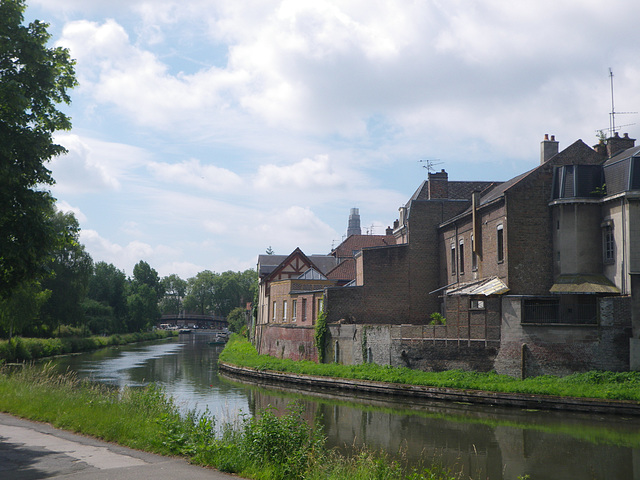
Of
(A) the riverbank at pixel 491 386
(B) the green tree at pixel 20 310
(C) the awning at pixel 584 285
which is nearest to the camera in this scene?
(A) the riverbank at pixel 491 386

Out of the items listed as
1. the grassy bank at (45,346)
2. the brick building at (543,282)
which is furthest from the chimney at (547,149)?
the grassy bank at (45,346)

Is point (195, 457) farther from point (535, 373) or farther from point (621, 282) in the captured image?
point (621, 282)

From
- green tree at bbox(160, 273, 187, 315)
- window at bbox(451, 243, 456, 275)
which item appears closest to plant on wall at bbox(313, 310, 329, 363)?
window at bbox(451, 243, 456, 275)

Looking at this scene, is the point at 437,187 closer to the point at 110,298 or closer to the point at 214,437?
the point at 214,437

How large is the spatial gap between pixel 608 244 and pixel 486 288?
224 inches

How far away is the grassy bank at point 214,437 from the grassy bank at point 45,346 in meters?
18.1

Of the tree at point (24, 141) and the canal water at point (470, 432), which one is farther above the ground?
the tree at point (24, 141)

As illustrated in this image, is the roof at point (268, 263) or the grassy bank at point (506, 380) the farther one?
the roof at point (268, 263)

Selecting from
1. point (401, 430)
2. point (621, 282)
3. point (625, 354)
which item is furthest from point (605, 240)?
point (401, 430)

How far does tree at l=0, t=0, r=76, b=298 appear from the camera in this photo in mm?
12500

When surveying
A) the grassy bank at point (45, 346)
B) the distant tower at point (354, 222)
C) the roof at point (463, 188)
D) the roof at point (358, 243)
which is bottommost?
the grassy bank at point (45, 346)

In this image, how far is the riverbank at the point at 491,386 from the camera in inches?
864

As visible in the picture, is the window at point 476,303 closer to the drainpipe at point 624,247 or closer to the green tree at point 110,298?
the drainpipe at point 624,247

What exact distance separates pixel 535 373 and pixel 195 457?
759 inches
